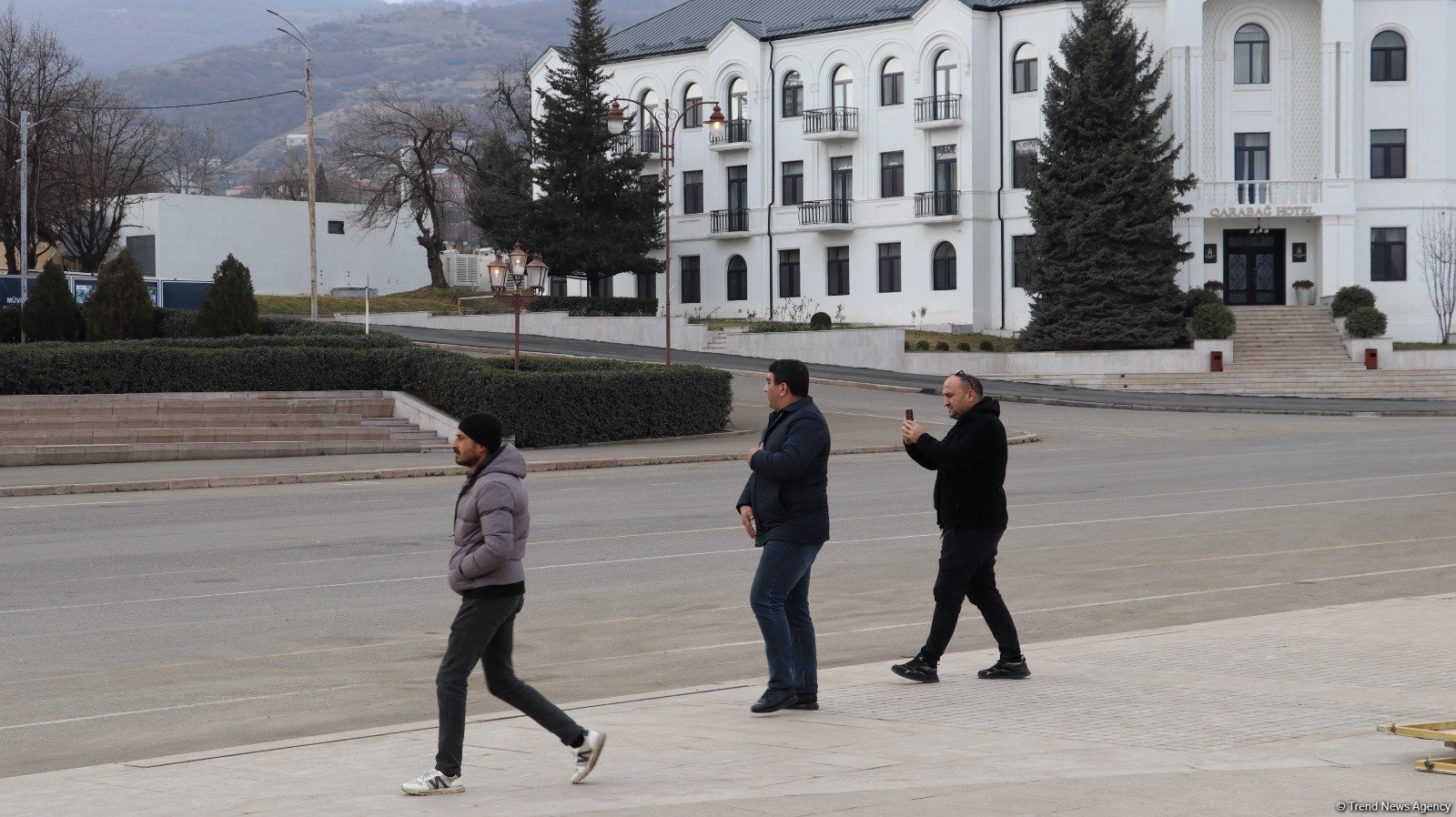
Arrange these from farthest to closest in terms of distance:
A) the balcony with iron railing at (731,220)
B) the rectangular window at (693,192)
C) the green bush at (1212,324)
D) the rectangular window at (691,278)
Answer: the rectangular window at (693,192) → the rectangular window at (691,278) → the balcony with iron railing at (731,220) → the green bush at (1212,324)

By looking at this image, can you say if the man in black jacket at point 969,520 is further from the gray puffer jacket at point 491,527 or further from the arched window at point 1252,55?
the arched window at point 1252,55

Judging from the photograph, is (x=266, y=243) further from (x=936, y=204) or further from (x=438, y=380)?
(x=438, y=380)

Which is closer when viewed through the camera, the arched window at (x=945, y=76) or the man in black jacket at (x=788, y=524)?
the man in black jacket at (x=788, y=524)

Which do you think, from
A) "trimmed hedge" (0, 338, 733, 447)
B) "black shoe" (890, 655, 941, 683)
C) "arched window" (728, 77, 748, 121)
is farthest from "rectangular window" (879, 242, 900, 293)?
"black shoe" (890, 655, 941, 683)

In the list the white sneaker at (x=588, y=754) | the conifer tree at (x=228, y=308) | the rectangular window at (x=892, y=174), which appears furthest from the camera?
the rectangular window at (x=892, y=174)

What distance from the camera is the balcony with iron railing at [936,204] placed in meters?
57.1

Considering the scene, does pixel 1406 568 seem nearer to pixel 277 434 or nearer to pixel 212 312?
pixel 277 434

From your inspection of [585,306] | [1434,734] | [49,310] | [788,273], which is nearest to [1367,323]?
[788,273]

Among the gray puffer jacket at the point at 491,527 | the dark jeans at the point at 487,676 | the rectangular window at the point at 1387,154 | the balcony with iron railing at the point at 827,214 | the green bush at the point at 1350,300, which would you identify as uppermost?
the rectangular window at the point at 1387,154

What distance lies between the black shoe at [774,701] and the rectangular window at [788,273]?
5414 cm

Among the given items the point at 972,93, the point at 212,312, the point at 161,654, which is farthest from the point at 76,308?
the point at 161,654

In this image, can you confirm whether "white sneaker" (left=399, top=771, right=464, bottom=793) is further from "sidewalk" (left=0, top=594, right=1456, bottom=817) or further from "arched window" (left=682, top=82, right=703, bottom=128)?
"arched window" (left=682, top=82, right=703, bottom=128)

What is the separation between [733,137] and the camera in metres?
63.5

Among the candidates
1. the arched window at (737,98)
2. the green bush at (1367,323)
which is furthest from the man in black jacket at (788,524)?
the arched window at (737,98)
